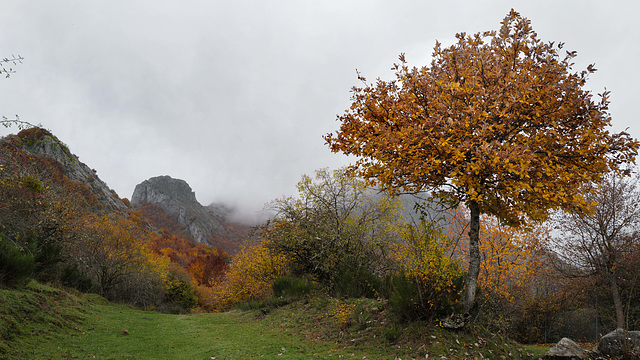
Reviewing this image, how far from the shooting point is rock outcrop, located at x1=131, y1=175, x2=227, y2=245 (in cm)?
10744

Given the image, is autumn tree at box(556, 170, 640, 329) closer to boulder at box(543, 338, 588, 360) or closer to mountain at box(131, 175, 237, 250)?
boulder at box(543, 338, 588, 360)

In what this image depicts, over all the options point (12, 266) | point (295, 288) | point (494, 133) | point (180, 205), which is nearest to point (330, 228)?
point (295, 288)

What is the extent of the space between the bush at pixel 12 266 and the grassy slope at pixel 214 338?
497 millimetres

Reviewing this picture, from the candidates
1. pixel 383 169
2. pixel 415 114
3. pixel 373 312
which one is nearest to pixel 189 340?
pixel 373 312

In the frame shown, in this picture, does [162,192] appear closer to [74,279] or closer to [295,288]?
[74,279]

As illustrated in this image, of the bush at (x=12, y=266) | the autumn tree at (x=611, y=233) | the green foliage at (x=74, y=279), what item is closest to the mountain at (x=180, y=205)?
the green foliage at (x=74, y=279)

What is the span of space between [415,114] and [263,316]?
34.8ft

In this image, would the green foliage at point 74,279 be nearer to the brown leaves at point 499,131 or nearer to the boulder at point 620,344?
the brown leaves at point 499,131

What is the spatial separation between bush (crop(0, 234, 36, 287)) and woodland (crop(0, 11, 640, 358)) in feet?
0.11

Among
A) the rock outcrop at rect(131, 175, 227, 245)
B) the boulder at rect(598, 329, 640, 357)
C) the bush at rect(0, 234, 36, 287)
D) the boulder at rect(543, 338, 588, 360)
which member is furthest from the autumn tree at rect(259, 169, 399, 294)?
the rock outcrop at rect(131, 175, 227, 245)

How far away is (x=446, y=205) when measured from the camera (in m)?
9.31

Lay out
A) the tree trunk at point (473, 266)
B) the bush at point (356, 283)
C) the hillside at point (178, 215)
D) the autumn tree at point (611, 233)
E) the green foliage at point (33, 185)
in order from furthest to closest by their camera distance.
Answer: the hillside at point (178, 215) < the autumn tree at point (611, 233) < the green foliage at point (33, 185) < the bush at point (356, 283) < the tree trunk at point (473, 266)

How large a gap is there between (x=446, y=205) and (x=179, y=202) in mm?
132362

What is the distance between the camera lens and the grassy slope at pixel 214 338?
6559mm
